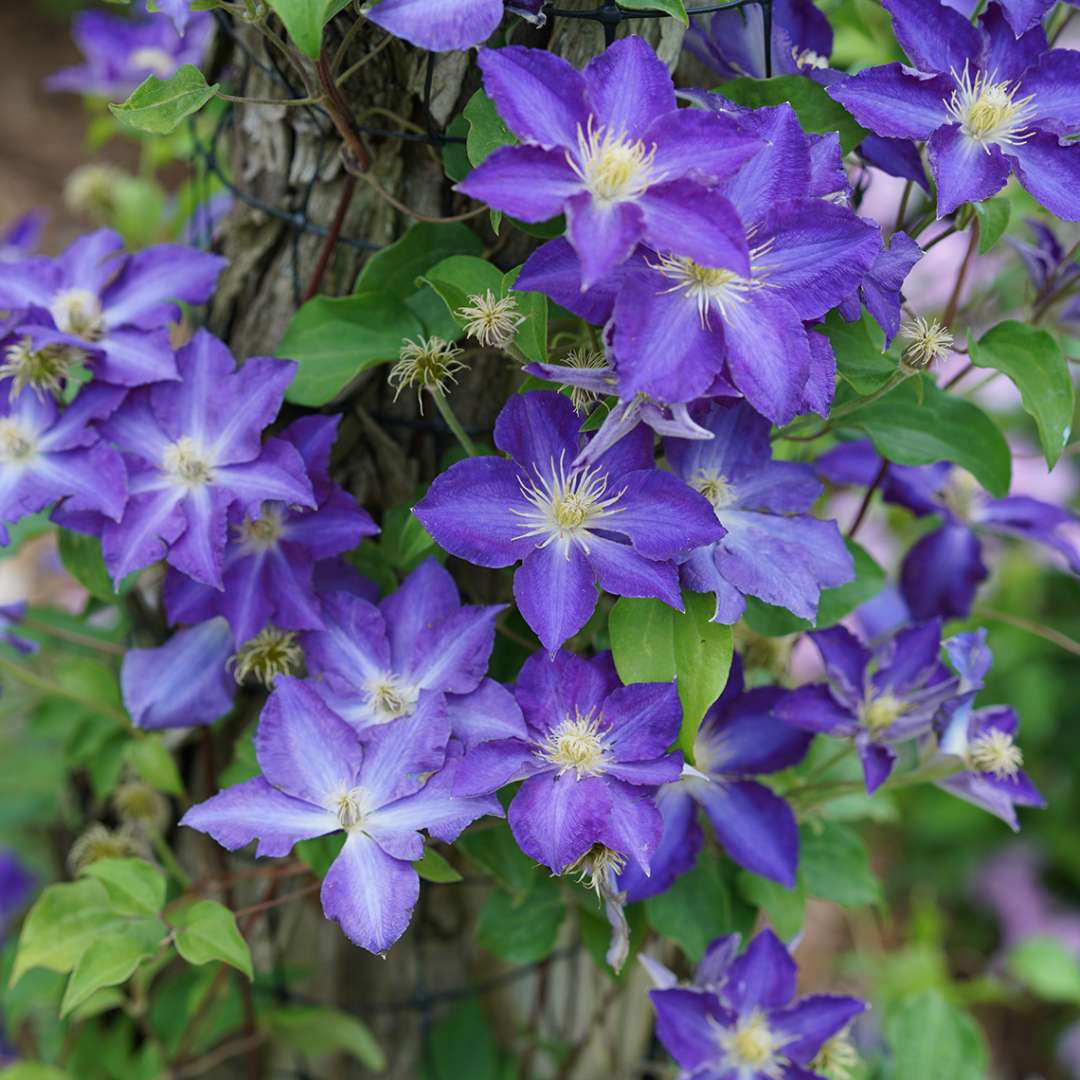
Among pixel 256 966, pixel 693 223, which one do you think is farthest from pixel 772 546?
pixel 256 966

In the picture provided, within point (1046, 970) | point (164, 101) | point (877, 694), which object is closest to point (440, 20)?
point (164, 101)

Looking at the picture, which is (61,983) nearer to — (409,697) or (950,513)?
(409,697)

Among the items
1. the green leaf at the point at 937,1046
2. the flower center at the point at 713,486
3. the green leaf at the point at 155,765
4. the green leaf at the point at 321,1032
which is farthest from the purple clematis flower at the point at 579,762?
the green leaf at the point at 937,1046

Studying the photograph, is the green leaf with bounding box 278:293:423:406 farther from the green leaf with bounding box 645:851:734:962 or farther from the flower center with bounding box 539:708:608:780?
the green leaf with bounding box 645:851:734:962

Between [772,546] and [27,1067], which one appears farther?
[27,1067]

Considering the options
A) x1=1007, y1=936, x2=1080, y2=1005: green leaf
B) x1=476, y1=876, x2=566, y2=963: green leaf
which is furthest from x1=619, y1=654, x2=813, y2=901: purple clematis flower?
x1=1007, y1=936, x2=1080, y2=1005: green leaf

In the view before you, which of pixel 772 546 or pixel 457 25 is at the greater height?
pixel 457 25

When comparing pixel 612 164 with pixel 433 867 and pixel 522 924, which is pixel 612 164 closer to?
pixel 433 867
